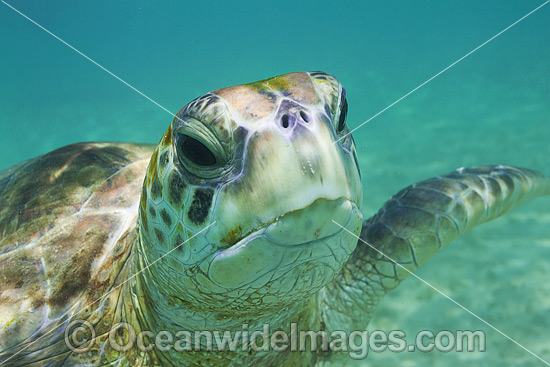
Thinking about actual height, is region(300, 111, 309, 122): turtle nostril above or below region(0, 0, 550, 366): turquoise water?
below

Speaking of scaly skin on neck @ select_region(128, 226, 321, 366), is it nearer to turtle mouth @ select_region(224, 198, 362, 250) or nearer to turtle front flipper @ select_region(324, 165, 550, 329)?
turtle mouth @ select_region(224, 198, 362, 250)

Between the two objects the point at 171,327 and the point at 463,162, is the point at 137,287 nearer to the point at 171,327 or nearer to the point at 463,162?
the point at 171,327

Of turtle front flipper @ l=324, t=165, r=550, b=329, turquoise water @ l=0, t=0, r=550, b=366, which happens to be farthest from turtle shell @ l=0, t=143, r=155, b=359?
turquoise water @ l=0, t=0, r=550, b=366

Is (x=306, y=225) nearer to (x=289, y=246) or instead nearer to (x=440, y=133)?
(x=289, y=246)

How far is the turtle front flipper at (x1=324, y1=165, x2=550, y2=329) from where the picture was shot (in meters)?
1.99

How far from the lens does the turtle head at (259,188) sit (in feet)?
2.45

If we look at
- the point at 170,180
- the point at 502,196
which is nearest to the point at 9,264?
the point at 170,180

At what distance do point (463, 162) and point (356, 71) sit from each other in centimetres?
1085

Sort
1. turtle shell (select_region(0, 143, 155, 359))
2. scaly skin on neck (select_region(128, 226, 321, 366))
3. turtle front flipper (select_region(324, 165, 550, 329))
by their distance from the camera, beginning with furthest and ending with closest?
turtle front flipper (select_region(324, 165, 550, 329)), turtle shell (select_region(0, 143, 155, 359)), scaly skin on neck (select_region(128, 226, 321, 366))

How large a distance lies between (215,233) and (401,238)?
142 cm

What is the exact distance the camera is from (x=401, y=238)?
2.00 meters

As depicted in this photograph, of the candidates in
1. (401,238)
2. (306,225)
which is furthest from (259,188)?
(401,238)

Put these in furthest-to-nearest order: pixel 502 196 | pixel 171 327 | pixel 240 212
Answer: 1. pixel 502 196
2. pixel 171 327
3. pixel 240 212

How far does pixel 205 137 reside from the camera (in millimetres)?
797
